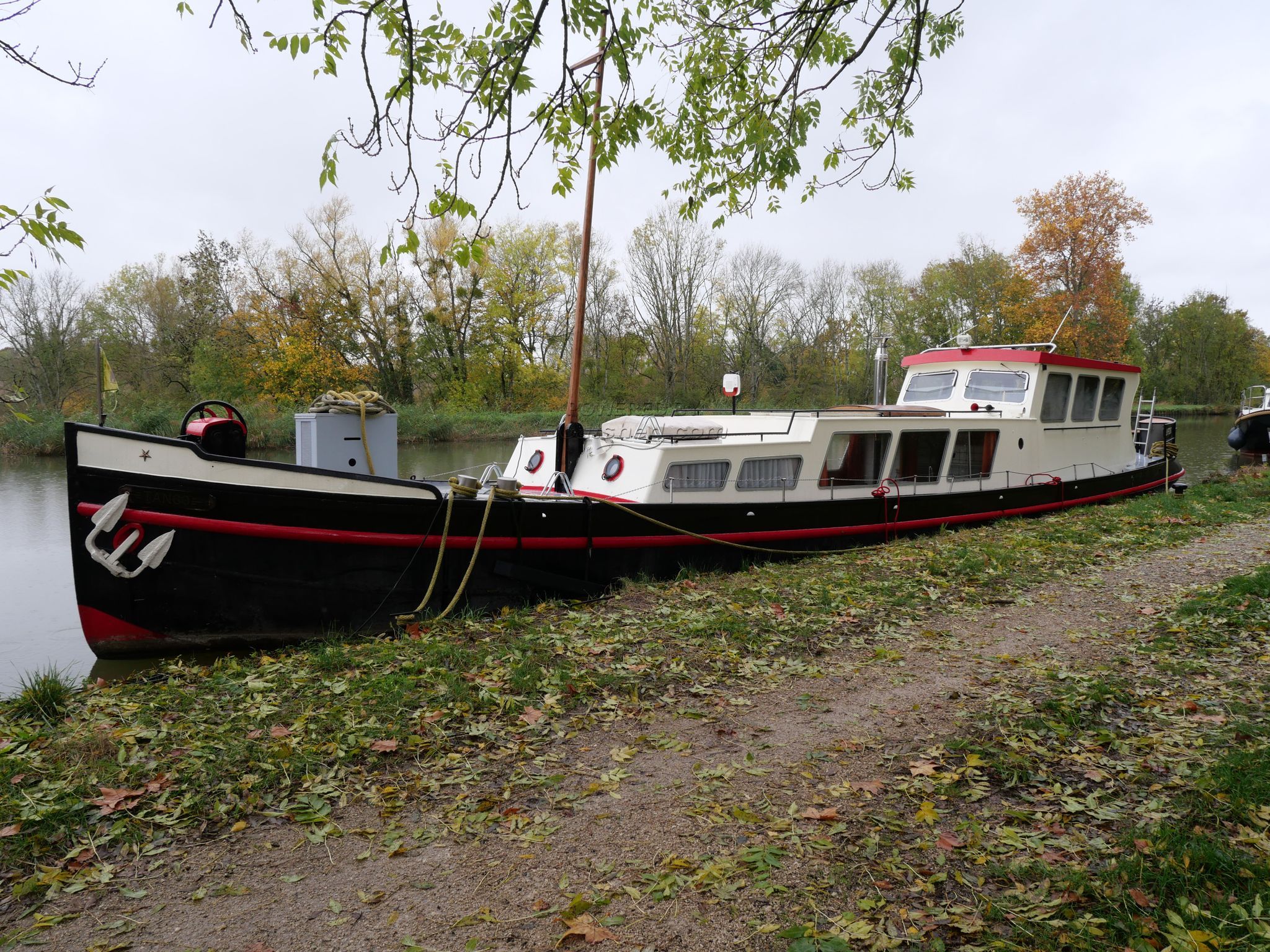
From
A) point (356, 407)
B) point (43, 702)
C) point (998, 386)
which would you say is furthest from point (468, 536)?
point (998, 386)

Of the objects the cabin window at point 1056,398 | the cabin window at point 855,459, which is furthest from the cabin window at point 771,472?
the cabin window at point 1056,398

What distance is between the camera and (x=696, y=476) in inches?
352

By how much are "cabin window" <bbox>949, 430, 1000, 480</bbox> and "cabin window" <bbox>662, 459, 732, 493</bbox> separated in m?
4.12

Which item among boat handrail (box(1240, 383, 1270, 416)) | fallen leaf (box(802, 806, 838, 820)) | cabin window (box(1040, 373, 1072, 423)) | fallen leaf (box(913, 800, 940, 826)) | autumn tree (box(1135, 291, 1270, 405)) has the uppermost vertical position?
autumn tree (box(1135, 291, 1270, 405))

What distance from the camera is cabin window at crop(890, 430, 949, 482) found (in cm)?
1051

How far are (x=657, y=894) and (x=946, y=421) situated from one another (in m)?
9.32

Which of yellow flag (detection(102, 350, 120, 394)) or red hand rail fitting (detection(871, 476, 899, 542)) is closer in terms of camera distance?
yellow flag (detection(102, 350, 120, 394))

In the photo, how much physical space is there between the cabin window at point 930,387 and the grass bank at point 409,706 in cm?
514

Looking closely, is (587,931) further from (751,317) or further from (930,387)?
(751,317)

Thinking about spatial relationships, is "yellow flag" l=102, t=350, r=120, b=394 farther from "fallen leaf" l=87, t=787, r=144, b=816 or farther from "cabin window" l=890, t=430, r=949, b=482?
"cabin window" l=890, t=430, r=949, b=482

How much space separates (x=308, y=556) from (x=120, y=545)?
1494 mm

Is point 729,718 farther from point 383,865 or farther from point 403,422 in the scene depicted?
point 403,422

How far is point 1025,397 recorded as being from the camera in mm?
12109

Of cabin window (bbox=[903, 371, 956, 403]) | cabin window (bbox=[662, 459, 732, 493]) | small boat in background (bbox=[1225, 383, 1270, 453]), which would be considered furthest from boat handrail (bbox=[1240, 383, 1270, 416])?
cabin window (bbox=[662, 459, 732, 493])
